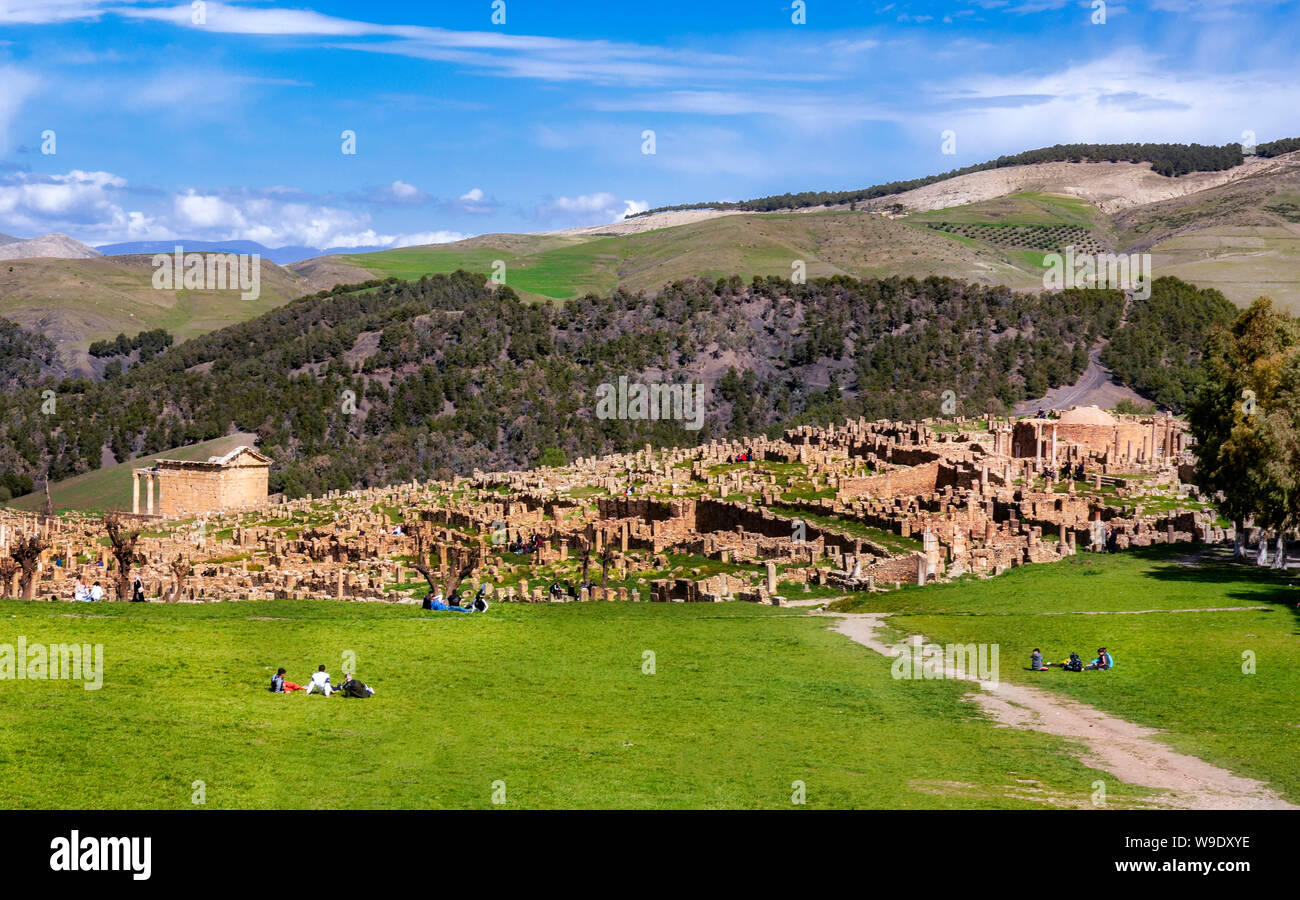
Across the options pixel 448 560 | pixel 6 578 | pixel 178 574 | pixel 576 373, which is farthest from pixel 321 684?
pixel 576 373

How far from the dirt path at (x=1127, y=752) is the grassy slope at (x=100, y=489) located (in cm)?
6577

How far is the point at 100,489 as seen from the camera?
88.9 metres

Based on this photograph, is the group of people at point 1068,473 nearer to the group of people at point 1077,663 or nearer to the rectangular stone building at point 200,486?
the group of people at point 1077,663

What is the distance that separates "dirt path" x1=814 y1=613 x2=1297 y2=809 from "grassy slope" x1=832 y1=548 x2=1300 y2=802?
0.45 meters

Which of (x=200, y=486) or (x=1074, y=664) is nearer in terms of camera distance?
(x=1074, y=664)

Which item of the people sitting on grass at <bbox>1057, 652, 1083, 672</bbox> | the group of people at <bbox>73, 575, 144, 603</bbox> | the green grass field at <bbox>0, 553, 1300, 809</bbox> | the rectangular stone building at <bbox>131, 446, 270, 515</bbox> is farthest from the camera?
the rectangular stone building at <bbox>131, 446, 270, 515</bbox>

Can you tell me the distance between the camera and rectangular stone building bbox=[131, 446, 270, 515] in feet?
236

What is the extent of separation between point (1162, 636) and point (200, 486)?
5516cm

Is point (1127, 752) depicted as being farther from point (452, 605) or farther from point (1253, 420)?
point (1253, 420)

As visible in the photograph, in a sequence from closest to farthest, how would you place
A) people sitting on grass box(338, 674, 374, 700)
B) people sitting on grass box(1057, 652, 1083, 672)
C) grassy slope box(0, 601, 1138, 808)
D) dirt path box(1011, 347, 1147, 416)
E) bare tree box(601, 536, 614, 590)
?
grassy slope box(0, 601, 1138, 808) → people sitting on grass box(338, 674, 374, 700) → people sitting on grass box(1057, 652, 1083, 672) → bare tree box(601, 536, 614, 590) → dirt path box(1011, 347, 1147, 416)

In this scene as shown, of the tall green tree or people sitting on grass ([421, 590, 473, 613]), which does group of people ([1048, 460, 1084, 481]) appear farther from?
people sitting on grass ([421, 590, 473, 613])

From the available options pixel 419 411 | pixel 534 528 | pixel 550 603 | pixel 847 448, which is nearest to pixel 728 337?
pixel 419 411

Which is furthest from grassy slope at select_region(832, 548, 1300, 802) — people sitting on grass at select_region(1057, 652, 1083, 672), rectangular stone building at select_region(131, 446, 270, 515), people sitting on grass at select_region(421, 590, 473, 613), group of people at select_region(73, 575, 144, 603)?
rectangular stone building at select_region(131, 446, 270, 515)
